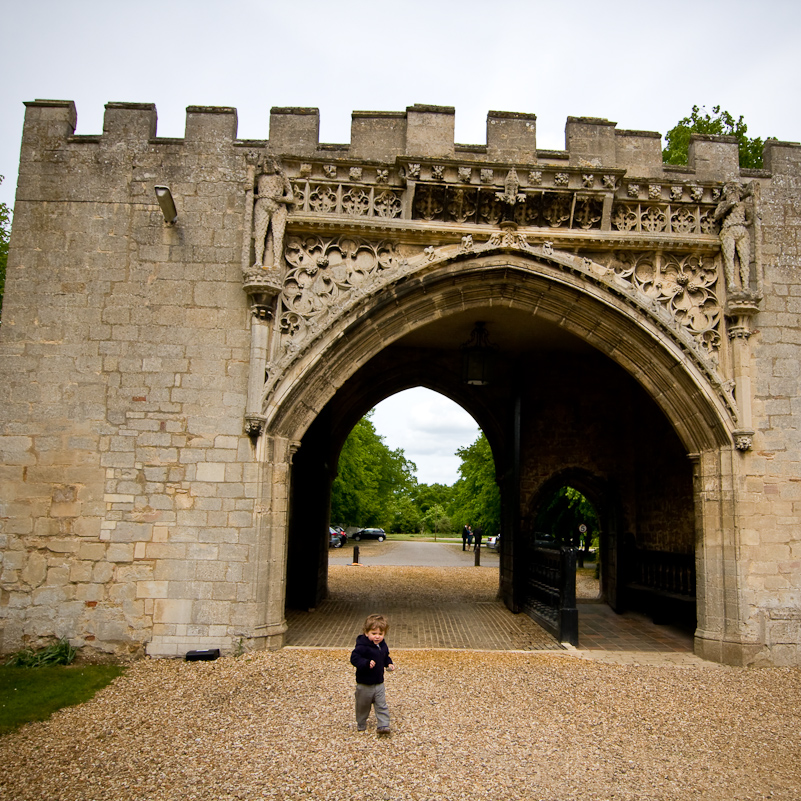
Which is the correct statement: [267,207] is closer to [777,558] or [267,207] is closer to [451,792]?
[451,792]

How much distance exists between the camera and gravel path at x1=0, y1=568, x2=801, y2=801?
3609 mm

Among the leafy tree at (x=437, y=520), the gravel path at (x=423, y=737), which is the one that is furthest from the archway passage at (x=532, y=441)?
the leafy tree at (x=437, y=520)

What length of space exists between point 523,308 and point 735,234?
2.35m

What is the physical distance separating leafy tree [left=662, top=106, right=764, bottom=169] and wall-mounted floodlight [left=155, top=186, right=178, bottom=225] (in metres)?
9.96

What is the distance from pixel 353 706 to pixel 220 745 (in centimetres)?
110

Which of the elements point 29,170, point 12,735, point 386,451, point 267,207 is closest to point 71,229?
point 29,170

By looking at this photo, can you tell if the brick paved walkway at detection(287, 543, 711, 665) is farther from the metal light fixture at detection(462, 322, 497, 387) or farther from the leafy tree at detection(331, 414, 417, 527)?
the leafy tree at detection(331, 414, 417, 527)

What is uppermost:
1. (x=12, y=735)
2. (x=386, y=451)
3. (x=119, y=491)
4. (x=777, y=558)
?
(x=386, y=451)

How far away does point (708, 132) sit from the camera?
1330 centimetres

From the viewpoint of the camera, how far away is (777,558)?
651 cm

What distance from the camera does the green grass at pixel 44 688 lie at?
460cm

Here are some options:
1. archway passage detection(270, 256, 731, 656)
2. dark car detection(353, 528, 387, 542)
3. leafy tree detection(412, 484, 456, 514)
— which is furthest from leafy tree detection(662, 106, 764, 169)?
leafy tree detection(412, 484, 456, 514)

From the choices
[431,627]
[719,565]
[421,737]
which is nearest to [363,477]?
[431,627]

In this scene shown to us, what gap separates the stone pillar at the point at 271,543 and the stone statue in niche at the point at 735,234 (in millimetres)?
5060
